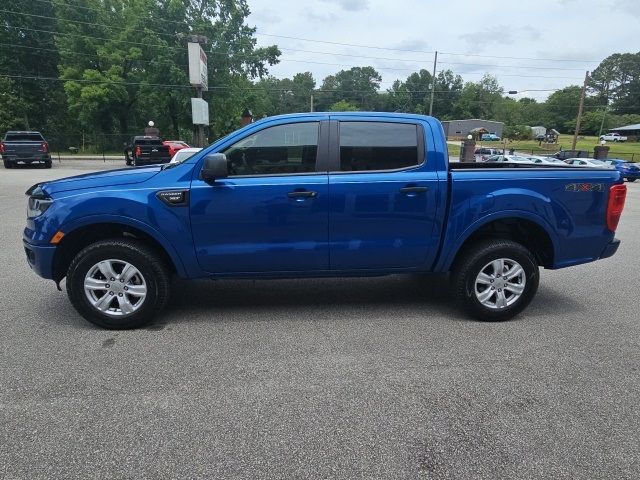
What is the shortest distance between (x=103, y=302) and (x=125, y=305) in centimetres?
19

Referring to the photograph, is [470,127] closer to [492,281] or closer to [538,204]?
[538,204]

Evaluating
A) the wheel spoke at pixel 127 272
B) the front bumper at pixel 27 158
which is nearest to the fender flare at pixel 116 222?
the wheel spoke at pixel 127 272

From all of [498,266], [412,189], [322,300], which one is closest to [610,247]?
[498,266]

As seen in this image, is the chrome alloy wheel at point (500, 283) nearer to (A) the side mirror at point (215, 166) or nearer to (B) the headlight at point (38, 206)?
(A) the side mirror at point (215, 166)

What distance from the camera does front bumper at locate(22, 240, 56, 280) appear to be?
3.92 metres

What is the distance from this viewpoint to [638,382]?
3.25 m

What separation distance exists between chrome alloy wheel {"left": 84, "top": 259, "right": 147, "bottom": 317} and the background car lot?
0.26 metres

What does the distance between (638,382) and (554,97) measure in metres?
131

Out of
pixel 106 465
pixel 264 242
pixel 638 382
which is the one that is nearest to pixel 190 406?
pixel 106 465

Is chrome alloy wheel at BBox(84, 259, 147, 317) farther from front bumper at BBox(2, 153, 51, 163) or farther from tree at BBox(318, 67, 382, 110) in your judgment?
tree at BBox(318, 67, 382, 110)

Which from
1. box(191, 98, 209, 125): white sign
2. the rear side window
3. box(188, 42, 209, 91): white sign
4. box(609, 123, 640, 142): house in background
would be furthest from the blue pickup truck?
box(609, 123, 640, 142): house in background

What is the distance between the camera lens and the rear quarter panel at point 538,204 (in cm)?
412

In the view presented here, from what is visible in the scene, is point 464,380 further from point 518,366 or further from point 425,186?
point 425,186

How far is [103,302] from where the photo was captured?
3.99 metres
